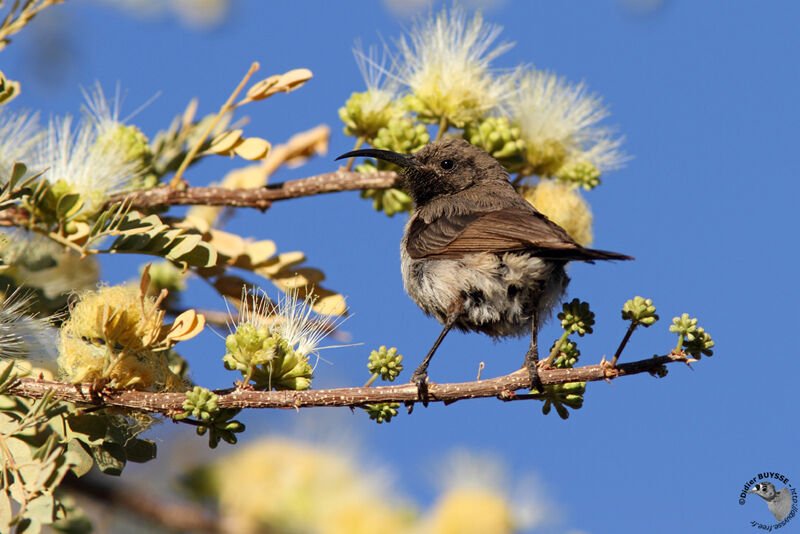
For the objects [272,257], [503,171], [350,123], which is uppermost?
[503,171]

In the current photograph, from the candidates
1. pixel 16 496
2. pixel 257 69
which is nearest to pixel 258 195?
pixel 257 69

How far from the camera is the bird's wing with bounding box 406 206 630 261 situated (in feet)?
11.9

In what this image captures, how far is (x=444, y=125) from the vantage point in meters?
4.31

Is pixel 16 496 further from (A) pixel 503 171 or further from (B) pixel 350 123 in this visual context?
(A) pixel 503 171

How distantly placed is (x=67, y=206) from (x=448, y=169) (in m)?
2.36

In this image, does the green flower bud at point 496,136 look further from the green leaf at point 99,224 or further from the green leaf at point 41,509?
the green leaf at point 41,509

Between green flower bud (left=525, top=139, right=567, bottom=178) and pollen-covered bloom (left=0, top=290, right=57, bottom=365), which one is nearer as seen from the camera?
pollen-covered bloom (left=0, top=290, right=57, bottom=365)

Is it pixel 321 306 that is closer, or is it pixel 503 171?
pixel 321 306

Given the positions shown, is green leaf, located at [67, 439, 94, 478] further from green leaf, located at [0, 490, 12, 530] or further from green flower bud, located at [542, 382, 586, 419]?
green flower bud, located at [542, 382, 586, 419]

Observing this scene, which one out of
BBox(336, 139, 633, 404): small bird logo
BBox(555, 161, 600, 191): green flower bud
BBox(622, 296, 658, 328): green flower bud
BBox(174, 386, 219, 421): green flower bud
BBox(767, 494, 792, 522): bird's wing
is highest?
BBox(555, 161, 600, 191): green flower bud

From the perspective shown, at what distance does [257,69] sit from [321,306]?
970 millimetres

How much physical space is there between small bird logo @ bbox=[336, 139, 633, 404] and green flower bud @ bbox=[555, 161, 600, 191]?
0.24 m

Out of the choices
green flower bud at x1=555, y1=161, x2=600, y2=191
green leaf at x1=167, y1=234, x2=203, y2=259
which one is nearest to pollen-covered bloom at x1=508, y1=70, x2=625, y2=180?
green flower bud at x1=555, y1=161, x2=600, y2=191

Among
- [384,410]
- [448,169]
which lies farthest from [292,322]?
[448,169]
